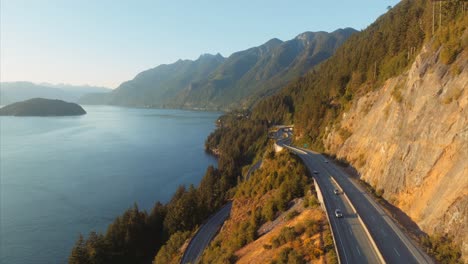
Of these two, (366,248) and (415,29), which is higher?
(415,29)

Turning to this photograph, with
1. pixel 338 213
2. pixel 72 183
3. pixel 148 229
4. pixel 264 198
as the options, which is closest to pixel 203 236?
pixel 148 229

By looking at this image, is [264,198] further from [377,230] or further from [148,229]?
[148,229]

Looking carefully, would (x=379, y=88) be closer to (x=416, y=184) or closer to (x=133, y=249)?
(x=416, y=184)

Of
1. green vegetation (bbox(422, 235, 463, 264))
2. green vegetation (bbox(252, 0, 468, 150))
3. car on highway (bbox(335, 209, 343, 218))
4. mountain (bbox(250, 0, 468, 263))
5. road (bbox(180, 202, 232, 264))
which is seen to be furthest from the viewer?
road (bbox(180, 202, 232, 264))

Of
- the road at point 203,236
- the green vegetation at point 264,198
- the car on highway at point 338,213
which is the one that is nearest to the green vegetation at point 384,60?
the green vegetation at point 264,198

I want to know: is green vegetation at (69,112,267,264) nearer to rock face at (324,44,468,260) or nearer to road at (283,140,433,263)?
road at (283,140,433,263)

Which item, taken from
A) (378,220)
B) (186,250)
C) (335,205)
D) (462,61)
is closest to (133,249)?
(186,250)

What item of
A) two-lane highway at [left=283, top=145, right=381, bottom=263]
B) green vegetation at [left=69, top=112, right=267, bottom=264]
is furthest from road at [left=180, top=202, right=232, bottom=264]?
two-lane highway at [left=283, top=145, right=381, bottom=263]
